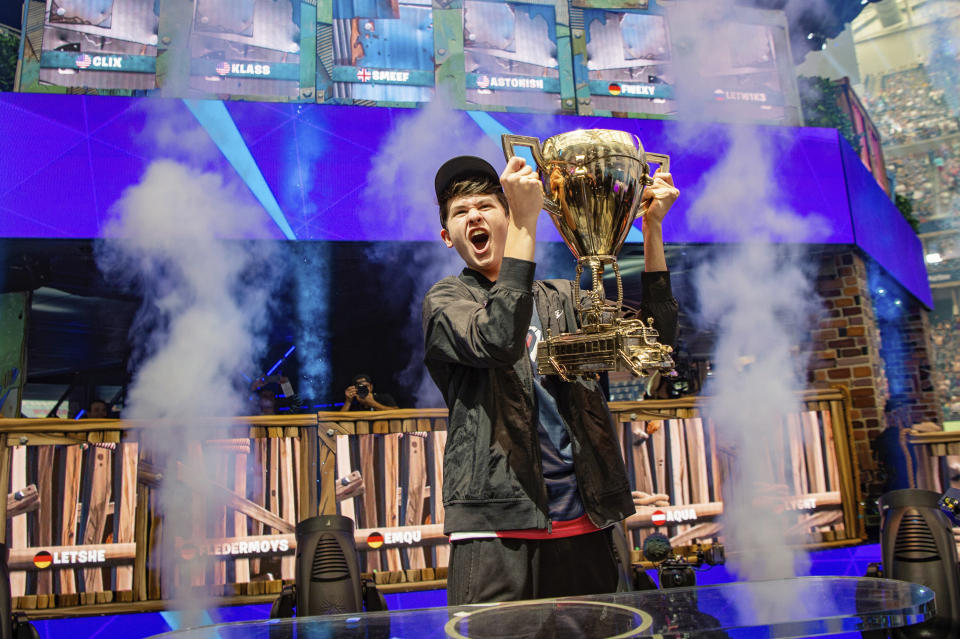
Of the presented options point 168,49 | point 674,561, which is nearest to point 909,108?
point 674,561

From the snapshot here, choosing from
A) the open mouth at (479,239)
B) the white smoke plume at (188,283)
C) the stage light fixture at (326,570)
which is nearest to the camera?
the open mouth at (479,239)

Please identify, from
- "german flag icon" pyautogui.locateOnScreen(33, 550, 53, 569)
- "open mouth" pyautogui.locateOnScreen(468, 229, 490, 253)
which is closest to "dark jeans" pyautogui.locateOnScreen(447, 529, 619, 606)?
"open mouth" pyautogui.locateOnScreen(468, 229, 490, 253)

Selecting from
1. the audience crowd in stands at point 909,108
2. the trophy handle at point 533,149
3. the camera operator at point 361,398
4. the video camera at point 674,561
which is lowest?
the video camera at point 674,561

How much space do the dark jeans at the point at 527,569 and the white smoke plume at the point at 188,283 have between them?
306 centimetres

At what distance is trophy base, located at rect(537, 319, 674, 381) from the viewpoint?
42.3 inches

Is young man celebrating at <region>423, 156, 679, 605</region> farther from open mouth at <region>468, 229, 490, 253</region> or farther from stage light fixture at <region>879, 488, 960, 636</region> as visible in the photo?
stage light fixture at <region>879, 488, 960, 636</region>

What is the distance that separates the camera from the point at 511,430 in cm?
120

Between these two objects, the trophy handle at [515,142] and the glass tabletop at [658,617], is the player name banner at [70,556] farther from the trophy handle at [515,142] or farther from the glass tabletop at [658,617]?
the trophy handle at [515,142]

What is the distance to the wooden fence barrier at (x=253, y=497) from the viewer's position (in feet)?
11.9

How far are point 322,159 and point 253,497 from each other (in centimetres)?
226

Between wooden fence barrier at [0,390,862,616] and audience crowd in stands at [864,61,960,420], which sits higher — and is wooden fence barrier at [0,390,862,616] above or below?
below

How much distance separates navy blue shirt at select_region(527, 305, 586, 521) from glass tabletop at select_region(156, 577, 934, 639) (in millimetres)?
195

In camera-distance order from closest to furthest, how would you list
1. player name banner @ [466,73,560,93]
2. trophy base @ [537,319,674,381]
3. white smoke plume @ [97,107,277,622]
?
trophy base @ [537,319,674,381]
white smoke plume @ [97,107,277,622]
player name banner @ [466,73,560,93]

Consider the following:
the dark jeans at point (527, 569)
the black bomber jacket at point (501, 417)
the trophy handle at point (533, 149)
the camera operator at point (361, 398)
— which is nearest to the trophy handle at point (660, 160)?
the trophy handle at point (533, 149)
